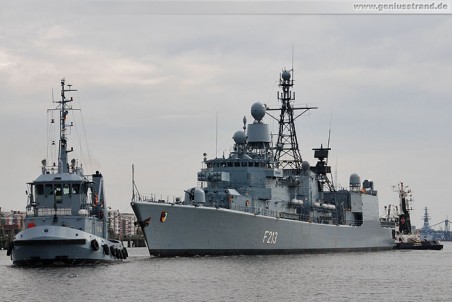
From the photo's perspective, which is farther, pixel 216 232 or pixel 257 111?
pixel 257 111

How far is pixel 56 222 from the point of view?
53094 mm

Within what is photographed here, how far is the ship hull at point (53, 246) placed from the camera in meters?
50.7

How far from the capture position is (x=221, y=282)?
45.7 metres

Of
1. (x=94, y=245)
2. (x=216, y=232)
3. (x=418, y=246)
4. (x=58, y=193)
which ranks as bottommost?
(x=94, y=245)

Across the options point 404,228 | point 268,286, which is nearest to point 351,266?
point 268,286

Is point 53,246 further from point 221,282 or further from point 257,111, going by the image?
point 257,111

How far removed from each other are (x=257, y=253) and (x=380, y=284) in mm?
22394

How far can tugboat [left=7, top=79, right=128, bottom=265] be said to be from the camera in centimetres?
5100

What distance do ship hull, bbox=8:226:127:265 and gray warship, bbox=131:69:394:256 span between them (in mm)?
9444

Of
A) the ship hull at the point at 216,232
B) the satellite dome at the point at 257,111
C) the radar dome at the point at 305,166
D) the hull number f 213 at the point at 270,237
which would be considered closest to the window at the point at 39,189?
the ship hull at the point at 216,232

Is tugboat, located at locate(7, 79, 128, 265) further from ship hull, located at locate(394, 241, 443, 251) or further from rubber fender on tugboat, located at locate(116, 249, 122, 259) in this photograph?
ship hull, located at locate(394, 241, 443, 251)

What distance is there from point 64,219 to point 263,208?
22774 mm

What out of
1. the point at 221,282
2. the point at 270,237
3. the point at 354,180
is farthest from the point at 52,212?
the point at 354,180

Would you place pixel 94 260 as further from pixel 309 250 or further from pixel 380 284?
pixel 309 250
